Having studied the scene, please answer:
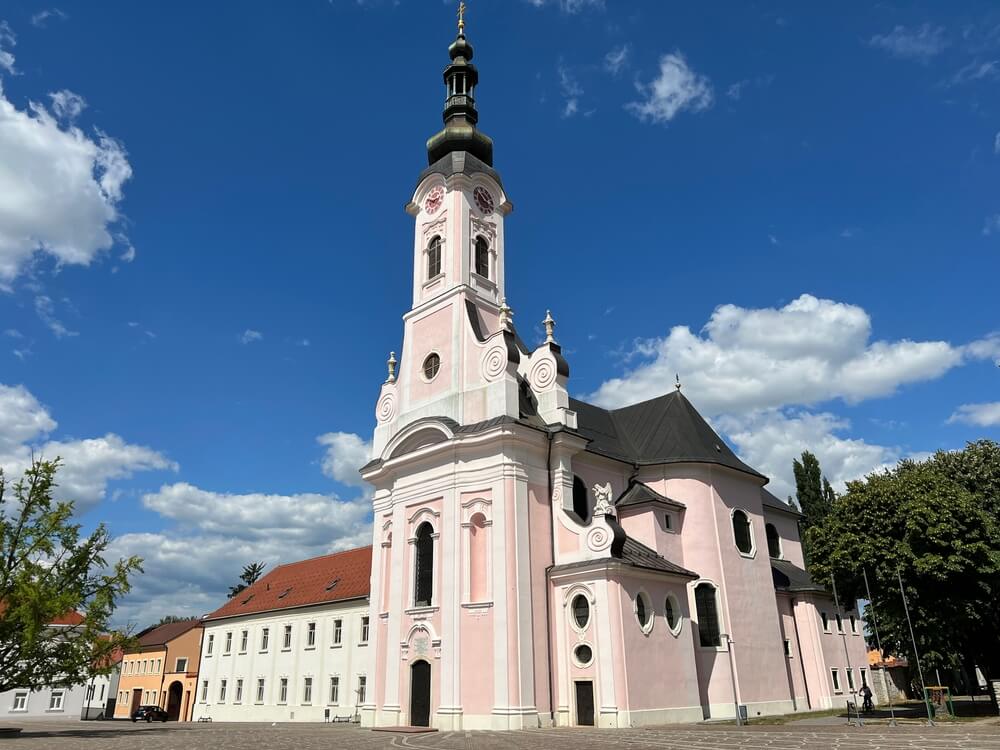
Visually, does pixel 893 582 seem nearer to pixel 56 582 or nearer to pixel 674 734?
pixel 674 734

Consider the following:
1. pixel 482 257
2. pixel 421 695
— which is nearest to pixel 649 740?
pixel 421 695

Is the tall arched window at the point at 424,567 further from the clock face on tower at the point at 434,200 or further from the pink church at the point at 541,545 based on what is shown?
the clock face on tower at the point at 434,200

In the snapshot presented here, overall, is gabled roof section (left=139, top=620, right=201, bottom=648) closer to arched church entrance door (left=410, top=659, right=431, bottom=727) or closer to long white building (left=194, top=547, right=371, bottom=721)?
long white building (left=194, top=547, right=371, bottom=721)

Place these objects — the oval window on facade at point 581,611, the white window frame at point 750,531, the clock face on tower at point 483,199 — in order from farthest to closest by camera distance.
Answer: the clock face on tower at point 483,199, the white window frame at point 750,531, the oval window on facade at point 581,611

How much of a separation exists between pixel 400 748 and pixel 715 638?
1354 centimetres

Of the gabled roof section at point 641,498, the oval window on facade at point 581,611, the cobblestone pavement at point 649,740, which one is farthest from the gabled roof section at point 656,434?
the cobblestone pavement at point 649,740

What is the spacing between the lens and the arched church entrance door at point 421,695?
24.5 metres

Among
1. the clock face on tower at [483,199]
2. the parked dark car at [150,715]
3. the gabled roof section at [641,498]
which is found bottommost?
the parked dark car at [150,715]

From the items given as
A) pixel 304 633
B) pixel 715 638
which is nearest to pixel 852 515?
A: pixel 715 638

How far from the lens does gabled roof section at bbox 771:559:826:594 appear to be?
30.3 metres

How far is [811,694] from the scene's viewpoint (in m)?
29.5

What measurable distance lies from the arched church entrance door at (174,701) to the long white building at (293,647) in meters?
5.63

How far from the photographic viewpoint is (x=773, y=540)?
110 ft

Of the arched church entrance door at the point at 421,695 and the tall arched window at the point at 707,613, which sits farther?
the tall arched window at the point at 707,613
